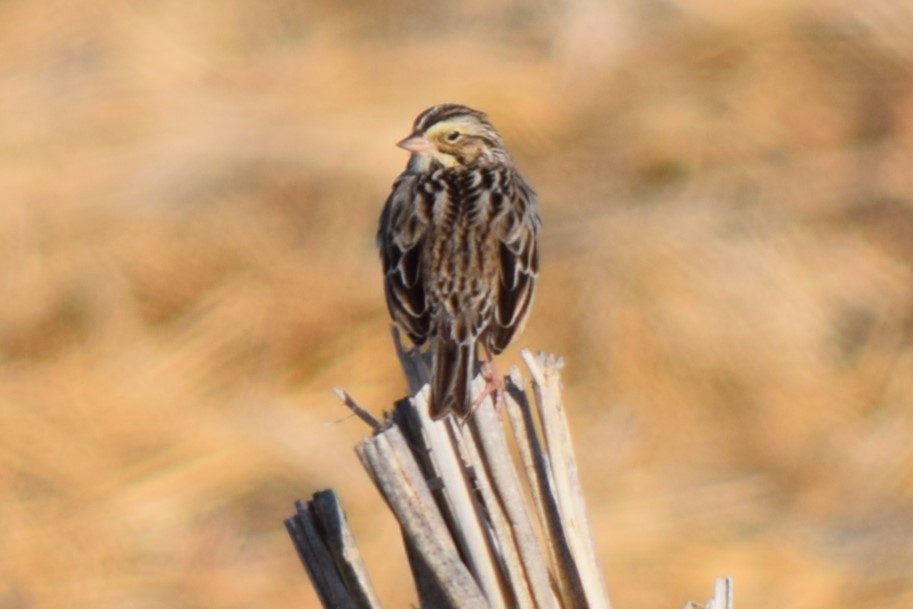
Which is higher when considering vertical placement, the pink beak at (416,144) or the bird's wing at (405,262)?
the pink beak at (416,144)

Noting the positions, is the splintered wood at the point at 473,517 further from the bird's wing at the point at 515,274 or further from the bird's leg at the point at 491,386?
the bird's wing at the point at 515,274

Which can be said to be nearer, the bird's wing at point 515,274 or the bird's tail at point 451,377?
A: the bird's tail at point 451,377

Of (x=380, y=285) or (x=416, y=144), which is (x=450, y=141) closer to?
(x=416, y=144)

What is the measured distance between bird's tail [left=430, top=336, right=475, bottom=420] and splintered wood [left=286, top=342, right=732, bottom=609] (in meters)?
0.03

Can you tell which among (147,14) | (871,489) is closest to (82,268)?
(147,14)

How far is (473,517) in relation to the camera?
3316mm

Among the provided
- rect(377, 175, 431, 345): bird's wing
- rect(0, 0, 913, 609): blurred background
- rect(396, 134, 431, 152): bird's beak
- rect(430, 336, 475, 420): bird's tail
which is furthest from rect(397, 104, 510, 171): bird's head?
rect(0, 0, 913, 609): blurred background

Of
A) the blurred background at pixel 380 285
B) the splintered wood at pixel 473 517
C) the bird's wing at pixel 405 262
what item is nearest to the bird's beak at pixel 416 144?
the bird's wing at pixel 405 262

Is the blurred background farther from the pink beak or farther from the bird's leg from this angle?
the bird's leg

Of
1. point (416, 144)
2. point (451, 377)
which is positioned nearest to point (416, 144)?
point (416, 144)

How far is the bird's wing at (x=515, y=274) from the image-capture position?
177 inches

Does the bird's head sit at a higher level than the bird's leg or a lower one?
higher

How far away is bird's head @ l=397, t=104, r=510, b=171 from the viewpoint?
205 inches

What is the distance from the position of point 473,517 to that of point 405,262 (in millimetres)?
1375
